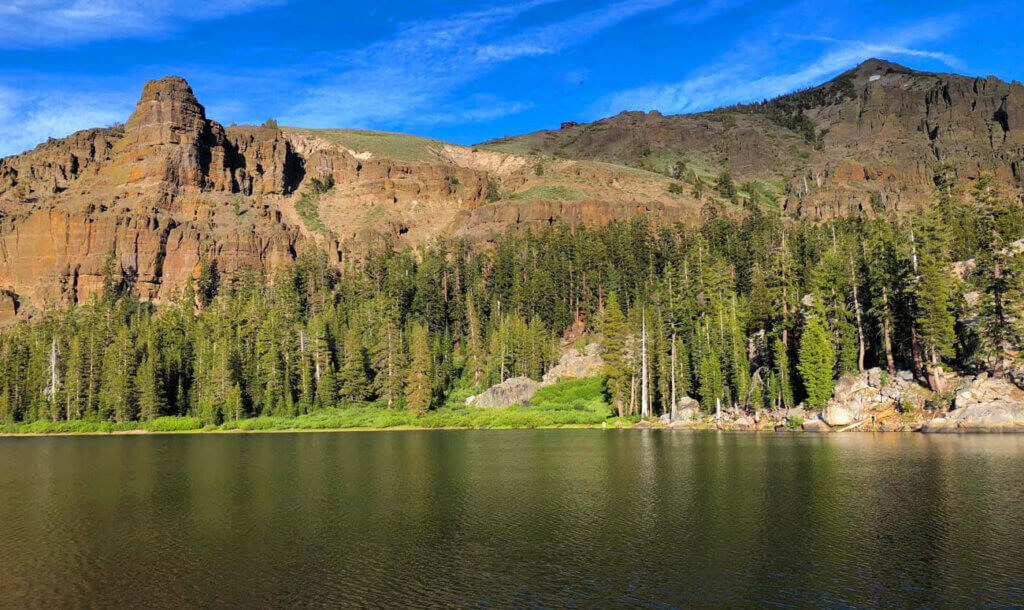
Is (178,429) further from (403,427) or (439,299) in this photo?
(439,299)

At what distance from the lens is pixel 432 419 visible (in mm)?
83625

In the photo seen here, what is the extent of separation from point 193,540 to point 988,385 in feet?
193

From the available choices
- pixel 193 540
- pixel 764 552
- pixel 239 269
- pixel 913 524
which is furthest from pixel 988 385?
pixel 239 269

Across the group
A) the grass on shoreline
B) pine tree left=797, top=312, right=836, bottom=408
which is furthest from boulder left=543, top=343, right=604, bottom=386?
pine tree left=797, top=312, right=836, bottom=408

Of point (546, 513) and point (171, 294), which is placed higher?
point (171, 294)

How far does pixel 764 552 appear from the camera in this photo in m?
22.3

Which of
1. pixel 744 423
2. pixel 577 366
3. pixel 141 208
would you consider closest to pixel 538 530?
pixel 744 423

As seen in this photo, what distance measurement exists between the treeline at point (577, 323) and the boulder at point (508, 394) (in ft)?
17.8

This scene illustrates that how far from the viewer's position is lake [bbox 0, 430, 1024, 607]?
766 inches

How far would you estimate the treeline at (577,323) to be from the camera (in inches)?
2527

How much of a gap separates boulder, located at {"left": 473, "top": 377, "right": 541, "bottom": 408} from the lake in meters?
38.8

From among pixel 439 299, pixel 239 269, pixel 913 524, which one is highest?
pixel 239 269

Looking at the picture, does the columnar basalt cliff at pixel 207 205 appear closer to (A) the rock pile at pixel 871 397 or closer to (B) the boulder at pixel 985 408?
(A) the rock pile at pixel 871 397

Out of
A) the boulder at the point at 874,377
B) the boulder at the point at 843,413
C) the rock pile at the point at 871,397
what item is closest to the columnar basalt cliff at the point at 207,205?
the boulder at the point at 874,377
